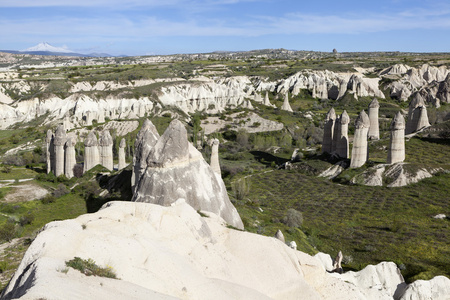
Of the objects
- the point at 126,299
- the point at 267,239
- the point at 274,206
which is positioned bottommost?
the point at 274,206

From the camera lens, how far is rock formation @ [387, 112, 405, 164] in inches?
1646

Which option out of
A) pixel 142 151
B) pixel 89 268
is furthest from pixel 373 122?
pixel 89 268

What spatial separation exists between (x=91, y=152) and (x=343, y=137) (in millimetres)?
30898

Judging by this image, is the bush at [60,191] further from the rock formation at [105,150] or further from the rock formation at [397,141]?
the rock formation at [397,141]

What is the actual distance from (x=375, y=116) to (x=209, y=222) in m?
44.0

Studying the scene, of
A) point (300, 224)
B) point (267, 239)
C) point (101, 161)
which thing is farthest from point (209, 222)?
point (101, 161)

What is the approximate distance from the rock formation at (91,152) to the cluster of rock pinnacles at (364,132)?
29.5m

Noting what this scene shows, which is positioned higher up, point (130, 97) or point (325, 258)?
point (130, 97)

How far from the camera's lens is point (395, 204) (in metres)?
36.5

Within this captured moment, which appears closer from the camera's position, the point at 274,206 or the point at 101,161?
the point at 274,206

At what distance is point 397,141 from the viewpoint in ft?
140

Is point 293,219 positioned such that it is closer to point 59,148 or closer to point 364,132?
point 364,132

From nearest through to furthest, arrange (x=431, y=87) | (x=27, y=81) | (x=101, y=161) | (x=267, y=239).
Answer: (x=267, y=239)
(x=101, y=161)
(x=431, y=87)
(x=27, y=81)

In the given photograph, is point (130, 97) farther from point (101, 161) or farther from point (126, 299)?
point (126, 299)
